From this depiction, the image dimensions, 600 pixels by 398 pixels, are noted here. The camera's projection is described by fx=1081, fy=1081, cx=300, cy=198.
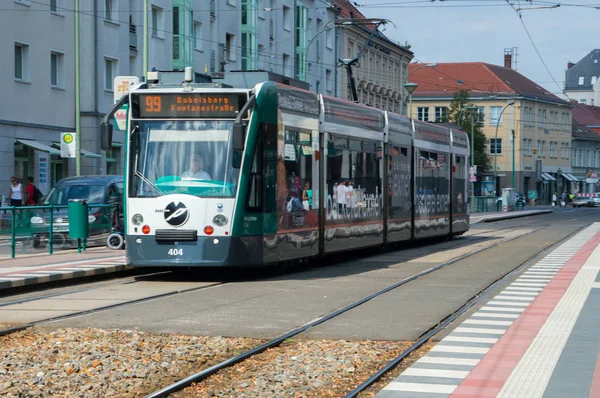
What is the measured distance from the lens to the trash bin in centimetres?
2238

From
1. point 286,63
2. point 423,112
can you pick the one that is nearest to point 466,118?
Result: point 423,112

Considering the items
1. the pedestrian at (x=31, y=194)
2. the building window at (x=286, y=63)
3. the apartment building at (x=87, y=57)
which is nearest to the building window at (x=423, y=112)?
the building window at (x=286, y=63)

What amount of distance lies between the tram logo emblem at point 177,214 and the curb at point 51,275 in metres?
2.02

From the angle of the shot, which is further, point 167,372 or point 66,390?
point 167,372

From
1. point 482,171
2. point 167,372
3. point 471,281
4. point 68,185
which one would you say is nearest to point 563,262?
point 471,281

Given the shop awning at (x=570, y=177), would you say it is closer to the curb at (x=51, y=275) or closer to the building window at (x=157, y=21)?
the building window at (x=157, y=21)

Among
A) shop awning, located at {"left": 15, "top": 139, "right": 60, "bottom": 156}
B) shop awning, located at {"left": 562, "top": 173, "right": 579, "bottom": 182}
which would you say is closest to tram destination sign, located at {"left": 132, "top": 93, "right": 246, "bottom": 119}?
shop awning, located at {"left": 15, "top": 139, "right": 60, "bottom": 156}

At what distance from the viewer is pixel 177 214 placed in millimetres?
17062

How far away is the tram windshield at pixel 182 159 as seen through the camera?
→ 55.7 ft

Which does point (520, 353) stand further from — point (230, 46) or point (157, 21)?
point (230, 46)

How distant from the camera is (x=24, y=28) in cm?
3822

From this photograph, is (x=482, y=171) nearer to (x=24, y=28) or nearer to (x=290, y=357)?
(x=24, y=28)

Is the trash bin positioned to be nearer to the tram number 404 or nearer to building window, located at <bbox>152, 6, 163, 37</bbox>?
the tram number 404

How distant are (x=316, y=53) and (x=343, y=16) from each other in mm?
9445
